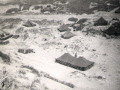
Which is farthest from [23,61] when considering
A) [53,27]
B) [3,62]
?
[53,27]

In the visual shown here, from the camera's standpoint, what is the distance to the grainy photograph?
17281 mm

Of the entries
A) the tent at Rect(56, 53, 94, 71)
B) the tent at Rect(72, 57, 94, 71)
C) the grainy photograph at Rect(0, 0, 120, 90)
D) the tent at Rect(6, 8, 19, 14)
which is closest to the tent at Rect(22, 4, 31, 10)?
the grainy photograph at Rect(0, 0, 120, 90)

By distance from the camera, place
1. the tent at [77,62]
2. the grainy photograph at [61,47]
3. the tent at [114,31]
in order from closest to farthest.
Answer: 1. the grainy photograph at [61,47]
2. the tent at [77,62]
3. the tent at [114,31]

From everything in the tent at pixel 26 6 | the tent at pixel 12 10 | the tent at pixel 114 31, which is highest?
the tent at pixel 114 31

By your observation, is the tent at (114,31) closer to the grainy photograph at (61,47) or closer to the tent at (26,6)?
the grainy photograph at (61,47)

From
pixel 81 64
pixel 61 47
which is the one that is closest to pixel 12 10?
pixel 61 47

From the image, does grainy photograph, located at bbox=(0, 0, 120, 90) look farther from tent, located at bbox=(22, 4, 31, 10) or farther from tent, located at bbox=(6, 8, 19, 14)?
tent, located at bbox=(22, 4, 31, 10)

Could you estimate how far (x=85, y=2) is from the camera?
47.2 m

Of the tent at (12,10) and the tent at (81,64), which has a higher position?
the tent at (81,64)

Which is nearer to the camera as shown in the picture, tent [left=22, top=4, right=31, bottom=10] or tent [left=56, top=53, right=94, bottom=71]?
tent [left=56, top=53, right=94, bottom=71]

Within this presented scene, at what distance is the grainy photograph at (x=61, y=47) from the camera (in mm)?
17281

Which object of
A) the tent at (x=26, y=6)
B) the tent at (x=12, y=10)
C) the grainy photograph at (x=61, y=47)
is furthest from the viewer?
the tent at (x=26, y=6)

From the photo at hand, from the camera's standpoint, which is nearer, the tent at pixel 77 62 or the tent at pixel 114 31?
the tent at pixel 77 62

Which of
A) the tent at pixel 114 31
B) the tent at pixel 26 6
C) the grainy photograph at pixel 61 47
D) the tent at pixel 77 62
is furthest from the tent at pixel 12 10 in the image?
the tent at pixel 77 62
